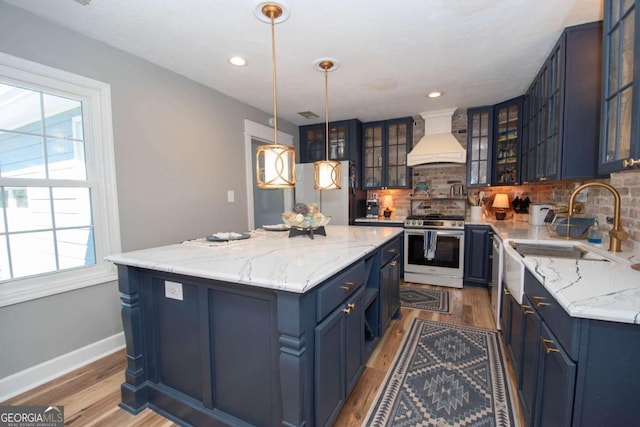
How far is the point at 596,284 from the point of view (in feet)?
3.73

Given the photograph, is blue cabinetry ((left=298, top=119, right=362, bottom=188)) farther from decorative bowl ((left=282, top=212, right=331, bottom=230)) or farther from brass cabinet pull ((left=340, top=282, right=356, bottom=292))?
brass cabinet pull ((left=340, top=282, right=356, bottom=292))

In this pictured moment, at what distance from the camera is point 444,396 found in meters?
1.75

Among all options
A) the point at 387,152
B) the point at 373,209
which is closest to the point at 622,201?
the point at 387,152

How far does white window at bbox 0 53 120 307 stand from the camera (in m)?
1.80

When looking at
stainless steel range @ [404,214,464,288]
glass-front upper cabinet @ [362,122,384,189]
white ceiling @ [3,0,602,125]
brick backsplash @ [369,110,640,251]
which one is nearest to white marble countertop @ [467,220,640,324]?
brick backsplash @ [369,110,640,251]

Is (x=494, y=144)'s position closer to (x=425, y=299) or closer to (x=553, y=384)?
(x=425, y=299)

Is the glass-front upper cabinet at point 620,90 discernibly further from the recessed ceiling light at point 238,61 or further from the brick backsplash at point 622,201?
the recessed ceiling light at point 238,61

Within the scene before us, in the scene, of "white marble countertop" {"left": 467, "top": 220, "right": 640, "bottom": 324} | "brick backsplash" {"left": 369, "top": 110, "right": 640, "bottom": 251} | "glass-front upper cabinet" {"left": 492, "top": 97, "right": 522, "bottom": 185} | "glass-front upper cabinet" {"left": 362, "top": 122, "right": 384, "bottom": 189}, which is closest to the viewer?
"white marble countertop" {"left": 467, "top": 220, "right": 640, "bottom": 324}

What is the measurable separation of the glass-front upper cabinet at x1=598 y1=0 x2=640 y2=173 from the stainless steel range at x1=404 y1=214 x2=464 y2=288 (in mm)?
2246

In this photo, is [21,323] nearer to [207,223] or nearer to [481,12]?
[207,223]

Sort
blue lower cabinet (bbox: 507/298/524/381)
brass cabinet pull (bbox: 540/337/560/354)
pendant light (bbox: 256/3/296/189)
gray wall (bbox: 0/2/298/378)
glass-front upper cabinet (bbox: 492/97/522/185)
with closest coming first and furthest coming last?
brass cabinet pull (bbox: 540/337/560/354) < blue lower cabinet (bbox: 507/298/524/381) < pendant light (bbox: 256/3/296/189) < gray wall (bbox: 0/2/298/378) < glass-front upper cabinet (bbox: 492/97/522/185)

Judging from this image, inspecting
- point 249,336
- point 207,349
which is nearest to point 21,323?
point 207,349

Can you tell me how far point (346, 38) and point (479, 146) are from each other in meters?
2.75

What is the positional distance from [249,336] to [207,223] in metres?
2.04
